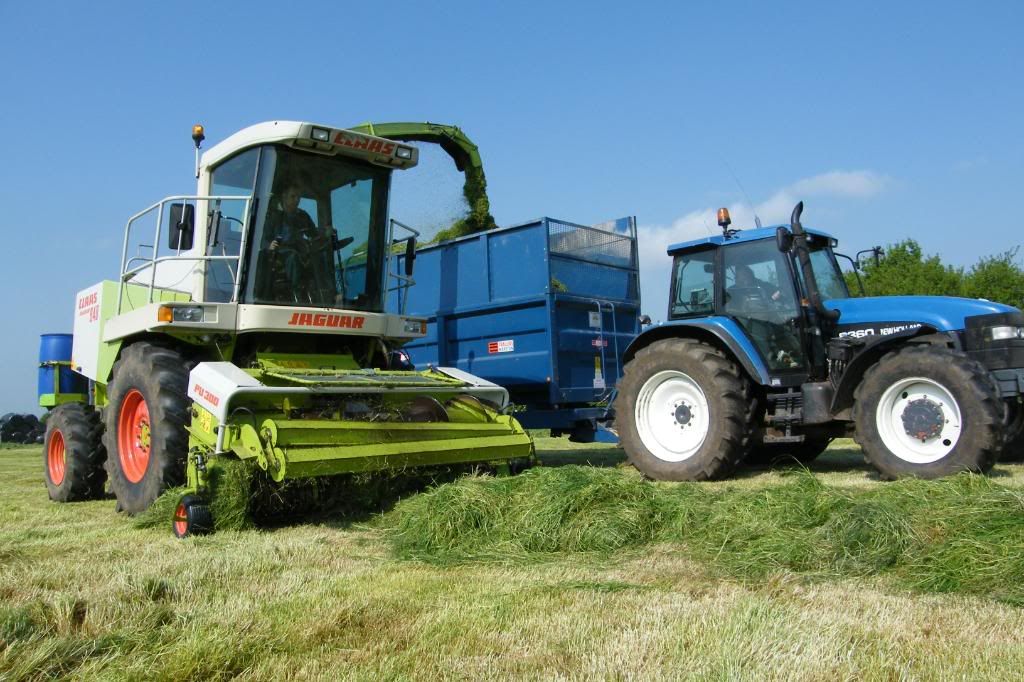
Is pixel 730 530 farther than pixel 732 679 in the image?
Yes

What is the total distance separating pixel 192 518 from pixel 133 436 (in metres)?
1.83

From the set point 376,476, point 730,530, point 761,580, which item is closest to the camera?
point 761,580

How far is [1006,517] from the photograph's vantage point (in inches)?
141

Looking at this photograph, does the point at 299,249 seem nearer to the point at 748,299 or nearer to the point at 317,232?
the point at 317,232

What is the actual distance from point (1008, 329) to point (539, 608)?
4.80m

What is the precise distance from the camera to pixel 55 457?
7.50m

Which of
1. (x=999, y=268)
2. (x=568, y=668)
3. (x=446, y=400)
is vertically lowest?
(x=568, y=668)

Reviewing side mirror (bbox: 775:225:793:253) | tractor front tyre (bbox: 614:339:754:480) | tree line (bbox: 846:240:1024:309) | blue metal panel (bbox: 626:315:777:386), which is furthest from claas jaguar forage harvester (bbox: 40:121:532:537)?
tree line (bbox: 846:240:1024:309)

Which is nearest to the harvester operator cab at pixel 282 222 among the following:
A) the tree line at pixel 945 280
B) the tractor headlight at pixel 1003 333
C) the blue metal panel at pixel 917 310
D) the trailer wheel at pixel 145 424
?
the trailer wheel at pixel 145 424

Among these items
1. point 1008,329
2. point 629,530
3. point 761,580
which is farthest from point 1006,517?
point 1008,329

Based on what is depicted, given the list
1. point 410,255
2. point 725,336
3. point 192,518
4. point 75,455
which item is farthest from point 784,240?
point 75,455

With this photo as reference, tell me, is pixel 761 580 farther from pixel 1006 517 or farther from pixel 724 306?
pixel 724 306

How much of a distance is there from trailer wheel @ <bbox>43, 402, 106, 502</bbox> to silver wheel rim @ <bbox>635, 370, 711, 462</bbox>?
4.62m

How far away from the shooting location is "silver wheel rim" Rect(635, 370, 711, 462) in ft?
23.1
